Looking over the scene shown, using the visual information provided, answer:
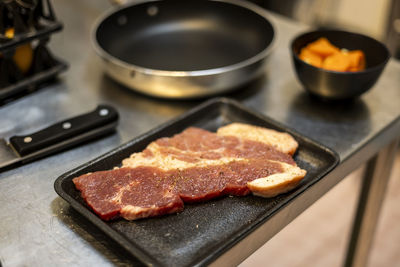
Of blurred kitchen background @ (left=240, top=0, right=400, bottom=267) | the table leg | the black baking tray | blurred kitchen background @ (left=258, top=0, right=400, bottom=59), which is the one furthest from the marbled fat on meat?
blurred kitchen background @ (left=258, top=0, right=400, bottom=59)

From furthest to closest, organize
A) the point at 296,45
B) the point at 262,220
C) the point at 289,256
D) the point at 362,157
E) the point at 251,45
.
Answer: the point at 289,256, the point at 251,45, the point at 296,45, the point at 362,157, the point at 262,220

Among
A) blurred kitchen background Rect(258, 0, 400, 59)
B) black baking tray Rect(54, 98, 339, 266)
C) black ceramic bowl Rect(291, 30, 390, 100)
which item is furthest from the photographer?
blurred kitchen background Rect(258, 0, 400, 59)

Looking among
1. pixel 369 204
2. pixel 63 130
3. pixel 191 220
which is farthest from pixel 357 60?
pixel 63 130

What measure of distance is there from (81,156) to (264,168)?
386mm

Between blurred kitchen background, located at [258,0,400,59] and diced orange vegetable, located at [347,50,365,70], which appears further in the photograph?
blurred kitchen background, located at [258,0,400,59]

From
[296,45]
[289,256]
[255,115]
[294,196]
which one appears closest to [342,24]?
[289,256]

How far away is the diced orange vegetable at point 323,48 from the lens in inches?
44.7

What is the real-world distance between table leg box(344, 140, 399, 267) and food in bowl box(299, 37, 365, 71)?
0.25 m

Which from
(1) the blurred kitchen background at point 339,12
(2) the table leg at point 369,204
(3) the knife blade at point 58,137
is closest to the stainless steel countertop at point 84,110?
(3) the knife blade at point 58,137

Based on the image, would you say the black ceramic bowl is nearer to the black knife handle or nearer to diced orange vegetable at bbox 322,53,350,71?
diced orange vegetable at bbox 322,53,350,71

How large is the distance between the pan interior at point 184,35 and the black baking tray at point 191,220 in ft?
1.00

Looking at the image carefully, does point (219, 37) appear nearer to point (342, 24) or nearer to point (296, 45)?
point (296, 45)

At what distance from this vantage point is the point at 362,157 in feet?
3.38

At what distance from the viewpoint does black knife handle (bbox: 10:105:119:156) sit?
932 mm
